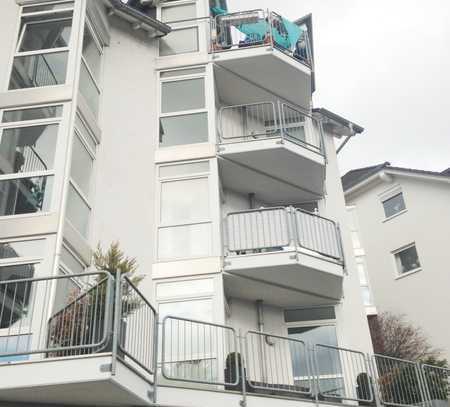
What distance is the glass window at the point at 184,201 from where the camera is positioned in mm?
14133

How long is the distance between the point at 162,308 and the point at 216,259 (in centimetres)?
153

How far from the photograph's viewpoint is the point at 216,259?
1339 centimetres

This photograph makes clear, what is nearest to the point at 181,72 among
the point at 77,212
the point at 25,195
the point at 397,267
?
the point at 77,212

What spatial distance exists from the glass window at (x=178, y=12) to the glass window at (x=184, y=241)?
7.06 m

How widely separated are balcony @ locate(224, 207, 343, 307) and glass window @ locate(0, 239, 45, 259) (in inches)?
156

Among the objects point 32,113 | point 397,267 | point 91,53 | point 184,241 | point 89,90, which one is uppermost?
point 91,53

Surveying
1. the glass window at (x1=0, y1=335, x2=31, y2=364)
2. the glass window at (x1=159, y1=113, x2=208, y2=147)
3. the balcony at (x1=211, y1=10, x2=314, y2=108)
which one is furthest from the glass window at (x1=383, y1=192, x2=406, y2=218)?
the glass window at (x1=0, y1=335, x2=31, y2=364)

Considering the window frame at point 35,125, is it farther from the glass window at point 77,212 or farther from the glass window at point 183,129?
the glass window at point 183,129

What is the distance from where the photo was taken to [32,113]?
12898 mm

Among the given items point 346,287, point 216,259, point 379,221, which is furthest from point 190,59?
point 379,221

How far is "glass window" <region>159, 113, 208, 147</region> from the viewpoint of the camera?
15.3 meters

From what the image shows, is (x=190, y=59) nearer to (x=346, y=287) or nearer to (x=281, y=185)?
(x=281, y=185)

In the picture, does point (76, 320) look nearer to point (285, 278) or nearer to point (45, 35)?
point (285, 278)

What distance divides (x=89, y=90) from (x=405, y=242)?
14.2 metres
